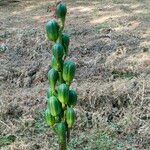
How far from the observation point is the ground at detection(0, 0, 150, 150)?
323cm

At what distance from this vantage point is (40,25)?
6.00m

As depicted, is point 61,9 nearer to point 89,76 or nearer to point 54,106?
point 54,106

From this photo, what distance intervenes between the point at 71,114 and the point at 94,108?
5.46 ft

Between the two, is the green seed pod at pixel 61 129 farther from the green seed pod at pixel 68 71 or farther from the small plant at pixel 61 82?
the green seed pod at pixel 68 71

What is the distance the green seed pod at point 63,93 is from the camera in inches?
75.7

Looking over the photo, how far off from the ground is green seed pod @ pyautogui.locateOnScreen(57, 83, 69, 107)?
1.17m

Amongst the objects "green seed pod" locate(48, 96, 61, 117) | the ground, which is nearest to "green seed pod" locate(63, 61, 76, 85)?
"green seed pod" locate(48, 96, 61, 117)

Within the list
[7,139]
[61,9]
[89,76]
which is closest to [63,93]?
[61,9]

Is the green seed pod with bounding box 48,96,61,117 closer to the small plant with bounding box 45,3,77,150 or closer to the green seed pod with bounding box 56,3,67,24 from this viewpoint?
the small plant with bounding box 45,3,77,150

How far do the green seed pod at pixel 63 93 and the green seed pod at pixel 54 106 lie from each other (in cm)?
2

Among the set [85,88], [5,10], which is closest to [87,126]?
[85,88]

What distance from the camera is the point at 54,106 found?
194cm

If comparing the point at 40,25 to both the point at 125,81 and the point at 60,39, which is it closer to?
the point at 125,81

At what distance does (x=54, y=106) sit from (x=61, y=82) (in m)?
0.11
